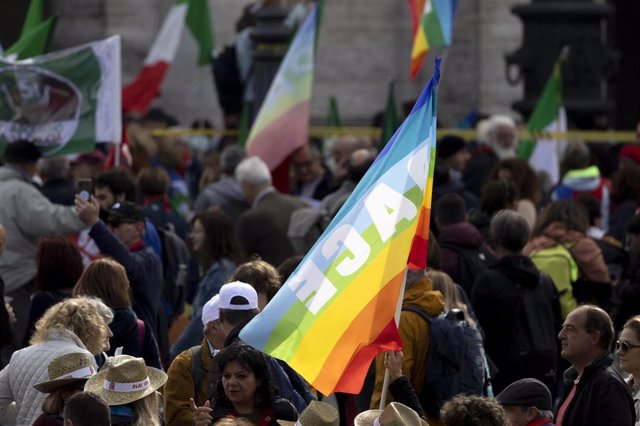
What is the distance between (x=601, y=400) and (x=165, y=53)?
12.1m

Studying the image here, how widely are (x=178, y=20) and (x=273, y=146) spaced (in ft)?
17.6

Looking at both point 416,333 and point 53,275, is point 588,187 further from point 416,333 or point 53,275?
point 416,333

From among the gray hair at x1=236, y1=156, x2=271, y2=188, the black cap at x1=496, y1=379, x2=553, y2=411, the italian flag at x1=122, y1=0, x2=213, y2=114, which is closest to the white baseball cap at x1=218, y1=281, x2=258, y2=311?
the black cap at x1=496, y1=379, x2=553, y2=411

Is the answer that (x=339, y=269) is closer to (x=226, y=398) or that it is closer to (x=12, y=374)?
(x=226, y=398)

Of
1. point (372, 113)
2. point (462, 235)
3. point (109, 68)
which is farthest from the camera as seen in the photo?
point (372, 113)

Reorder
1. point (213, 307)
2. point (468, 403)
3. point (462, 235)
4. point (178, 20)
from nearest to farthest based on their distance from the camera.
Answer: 1. point (468, 403)
2. point (213, 307)
3. point (462, 235)
4. point (178, 20)

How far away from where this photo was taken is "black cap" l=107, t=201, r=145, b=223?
1126 centimetres

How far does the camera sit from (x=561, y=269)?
38.4ft

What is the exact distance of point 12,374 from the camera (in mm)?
8570

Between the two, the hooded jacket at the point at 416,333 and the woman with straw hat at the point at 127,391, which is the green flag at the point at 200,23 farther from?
the woman with straw hat at the point at 127,391

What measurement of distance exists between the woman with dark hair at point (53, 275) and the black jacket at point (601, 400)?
286 cm

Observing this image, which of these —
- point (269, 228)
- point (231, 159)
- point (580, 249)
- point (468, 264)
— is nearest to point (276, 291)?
point (468, 264)

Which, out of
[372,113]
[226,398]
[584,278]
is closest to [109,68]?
[584,278]

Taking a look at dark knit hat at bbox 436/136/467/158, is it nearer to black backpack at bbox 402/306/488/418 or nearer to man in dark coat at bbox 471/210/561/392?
man in dark coat at bbox 471/210/561/392
